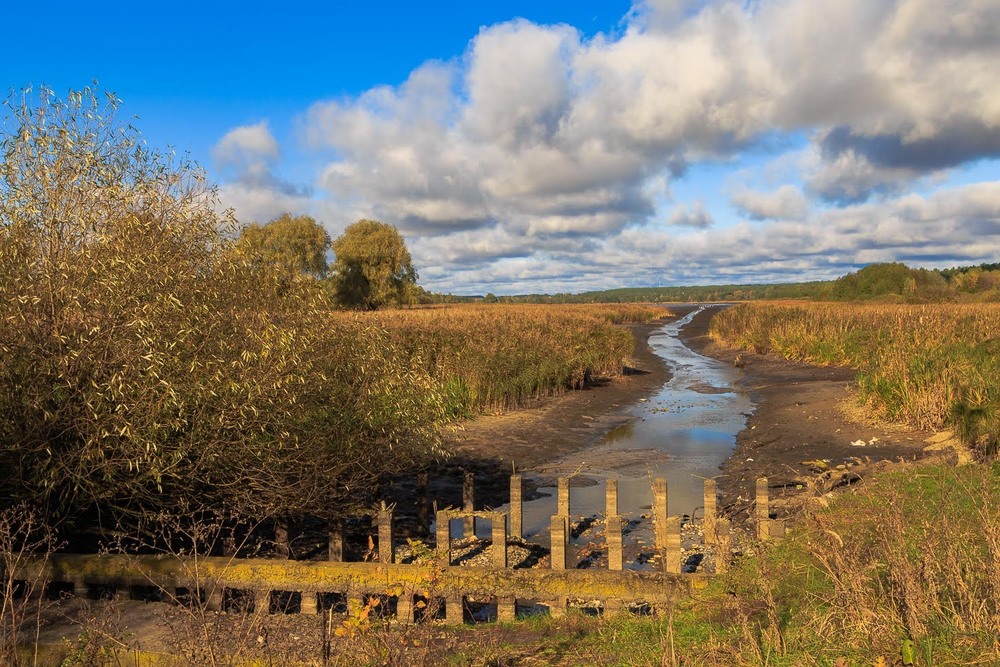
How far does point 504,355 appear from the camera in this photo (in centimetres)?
1908

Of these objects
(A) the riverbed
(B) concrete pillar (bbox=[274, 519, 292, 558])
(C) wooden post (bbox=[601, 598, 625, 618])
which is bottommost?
(A) the riverbed

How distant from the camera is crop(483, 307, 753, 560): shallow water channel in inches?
421

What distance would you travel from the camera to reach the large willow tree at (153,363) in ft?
19.3

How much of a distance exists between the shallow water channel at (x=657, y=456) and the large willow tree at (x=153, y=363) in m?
3.50

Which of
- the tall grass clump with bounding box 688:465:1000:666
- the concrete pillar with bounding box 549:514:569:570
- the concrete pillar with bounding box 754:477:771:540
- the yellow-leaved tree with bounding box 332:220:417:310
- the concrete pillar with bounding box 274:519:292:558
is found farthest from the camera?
the yellow-leaved tree with bounding box 332:220:417:310

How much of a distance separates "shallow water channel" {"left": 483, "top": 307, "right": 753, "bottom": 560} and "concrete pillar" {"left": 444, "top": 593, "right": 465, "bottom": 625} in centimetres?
288

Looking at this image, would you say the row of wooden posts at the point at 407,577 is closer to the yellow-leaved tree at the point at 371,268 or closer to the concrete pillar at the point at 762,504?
the concrete pillar at the point at 762,504

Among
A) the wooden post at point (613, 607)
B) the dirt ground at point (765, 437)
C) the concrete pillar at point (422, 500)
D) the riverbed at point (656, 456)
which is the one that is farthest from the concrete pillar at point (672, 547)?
the concrete pillar at point (422, 500)

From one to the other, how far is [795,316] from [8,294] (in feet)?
118

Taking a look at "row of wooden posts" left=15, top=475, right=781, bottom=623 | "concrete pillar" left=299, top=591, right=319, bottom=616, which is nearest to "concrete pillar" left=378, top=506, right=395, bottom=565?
"row of wooden posts" left=15, top=475, right=781, bottom=623

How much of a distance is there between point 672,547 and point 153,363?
4571 mm

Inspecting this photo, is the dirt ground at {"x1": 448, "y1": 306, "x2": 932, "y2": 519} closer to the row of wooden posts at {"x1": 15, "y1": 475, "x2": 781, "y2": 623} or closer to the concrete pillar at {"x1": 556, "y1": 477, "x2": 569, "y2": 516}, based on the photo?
the row of wooden posts at {"x1": 15, "y1": 475, "x2": 781, "y2": 623}

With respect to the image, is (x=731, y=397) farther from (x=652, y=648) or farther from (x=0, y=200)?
(x=0, y=200)

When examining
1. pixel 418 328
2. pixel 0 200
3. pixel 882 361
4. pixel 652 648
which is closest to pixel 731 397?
pixel 882 361
